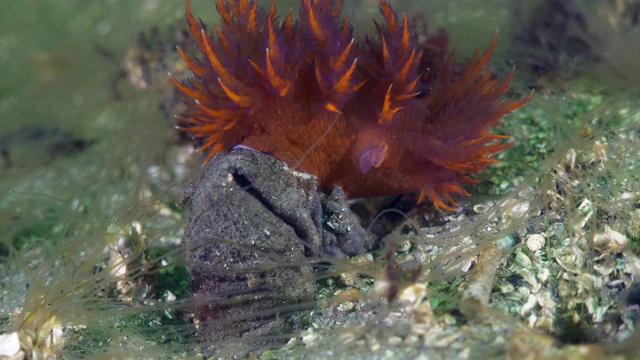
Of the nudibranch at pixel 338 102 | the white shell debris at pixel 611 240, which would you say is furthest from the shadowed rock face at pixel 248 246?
the white shell debris at pixel 611 240

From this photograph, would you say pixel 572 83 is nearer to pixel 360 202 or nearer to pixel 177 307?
pixel 360 202

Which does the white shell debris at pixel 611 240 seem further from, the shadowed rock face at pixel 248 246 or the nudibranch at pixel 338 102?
the shadowed rock face at pixel 248 246

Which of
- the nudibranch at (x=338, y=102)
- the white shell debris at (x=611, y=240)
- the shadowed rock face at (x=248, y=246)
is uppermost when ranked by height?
the nudibranch at (x=338, y=102)

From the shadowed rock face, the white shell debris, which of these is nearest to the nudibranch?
the shadowed rock face

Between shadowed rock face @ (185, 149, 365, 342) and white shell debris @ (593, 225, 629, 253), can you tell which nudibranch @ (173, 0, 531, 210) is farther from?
white shell debris @ (593, 225, 629, 253)

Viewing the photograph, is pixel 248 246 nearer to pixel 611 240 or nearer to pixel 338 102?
pixel 338 102

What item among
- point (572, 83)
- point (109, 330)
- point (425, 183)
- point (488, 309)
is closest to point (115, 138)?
point (109, 330)
